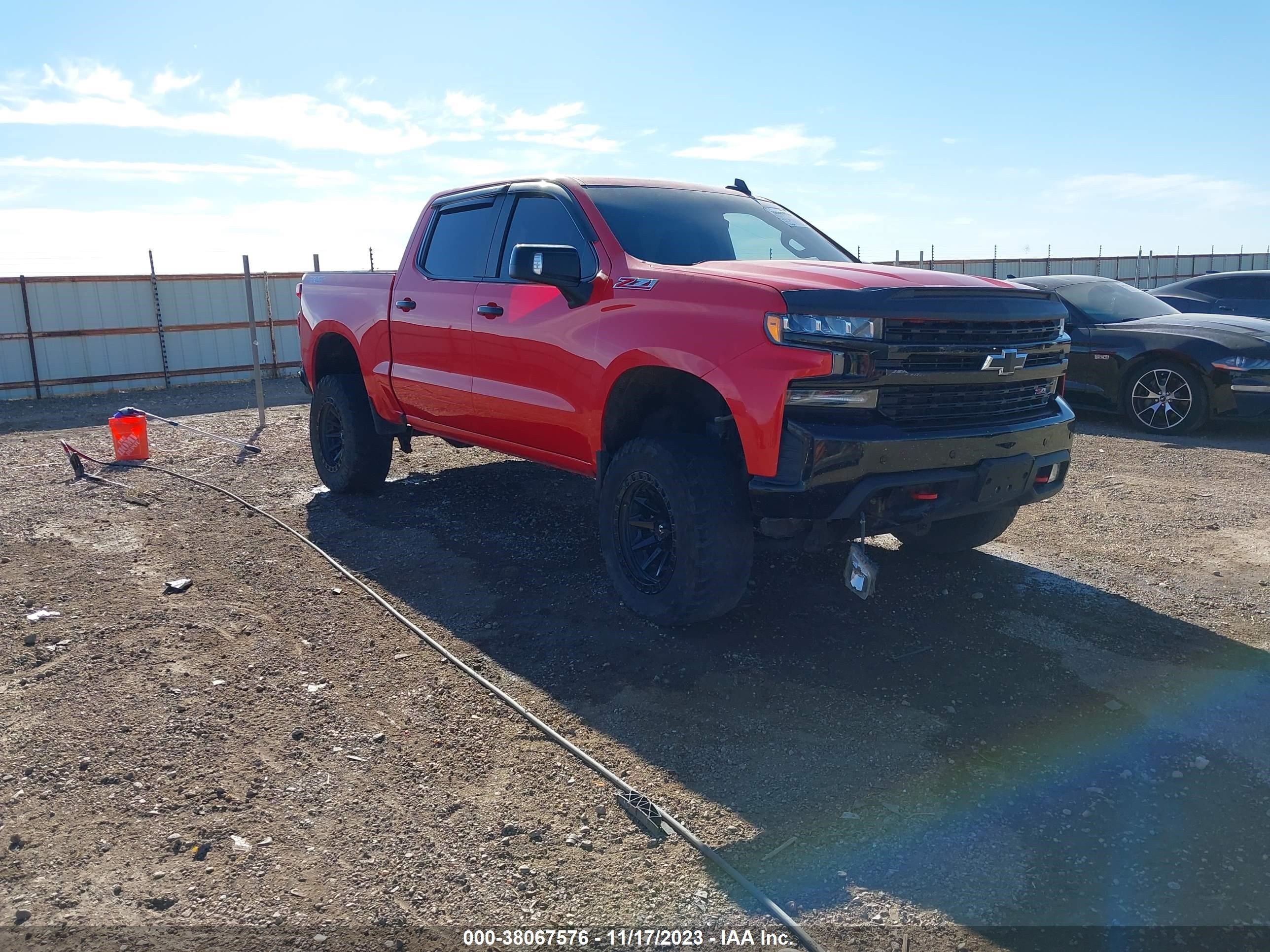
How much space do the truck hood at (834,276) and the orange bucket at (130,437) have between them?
6.43 m

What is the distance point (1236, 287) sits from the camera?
12.2 meters

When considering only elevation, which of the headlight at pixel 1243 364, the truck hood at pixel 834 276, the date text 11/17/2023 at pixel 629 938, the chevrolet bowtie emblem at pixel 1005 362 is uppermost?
the truck hood at pixel 834 276

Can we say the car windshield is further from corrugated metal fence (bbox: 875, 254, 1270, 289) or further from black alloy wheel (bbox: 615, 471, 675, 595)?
corrugated metal fence (bbox: 875, 254, 1270, 289)

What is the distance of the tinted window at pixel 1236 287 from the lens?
39.3ft

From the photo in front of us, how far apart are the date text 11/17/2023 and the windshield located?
876 cm

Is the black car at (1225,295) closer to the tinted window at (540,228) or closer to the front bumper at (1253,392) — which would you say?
the front bumper at (1253,392)

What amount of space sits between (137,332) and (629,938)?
16.3 meters

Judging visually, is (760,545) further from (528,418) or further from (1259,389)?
(1259,389)

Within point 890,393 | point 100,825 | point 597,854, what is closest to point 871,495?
point 890,393

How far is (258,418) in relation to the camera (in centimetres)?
1208

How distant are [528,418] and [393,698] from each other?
176 centimetres

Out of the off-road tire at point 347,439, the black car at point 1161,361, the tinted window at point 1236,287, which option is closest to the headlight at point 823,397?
the off-road tire at point 347,439

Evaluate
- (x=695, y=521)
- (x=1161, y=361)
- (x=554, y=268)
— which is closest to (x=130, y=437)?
(x=554, y=268)

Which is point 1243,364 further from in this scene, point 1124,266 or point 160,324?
point 1124,266
